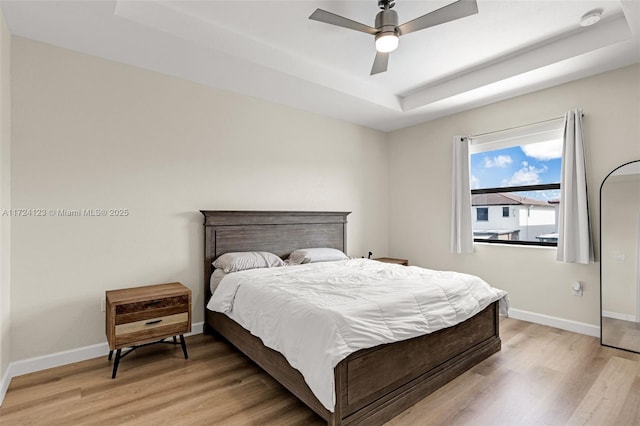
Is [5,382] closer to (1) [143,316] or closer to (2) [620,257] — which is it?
(1) [143,316]

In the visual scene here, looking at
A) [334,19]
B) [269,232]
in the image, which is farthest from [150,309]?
[334,19]

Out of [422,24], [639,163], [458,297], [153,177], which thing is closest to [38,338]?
[153,177]

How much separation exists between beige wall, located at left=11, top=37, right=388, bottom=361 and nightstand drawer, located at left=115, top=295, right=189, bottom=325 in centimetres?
55

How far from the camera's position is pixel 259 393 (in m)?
2.27

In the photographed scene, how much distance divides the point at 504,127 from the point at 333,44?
2.43m

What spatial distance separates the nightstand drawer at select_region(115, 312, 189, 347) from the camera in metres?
2.52

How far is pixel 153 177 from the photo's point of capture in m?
3.19

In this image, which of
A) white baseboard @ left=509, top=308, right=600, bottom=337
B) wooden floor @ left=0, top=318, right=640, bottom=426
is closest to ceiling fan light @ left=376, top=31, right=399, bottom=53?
wooden floor @ left=0, top=318, right=640, bottom=426

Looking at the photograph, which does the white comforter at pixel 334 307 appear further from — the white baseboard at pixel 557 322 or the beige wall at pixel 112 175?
the white baseboard at pixel 557 322

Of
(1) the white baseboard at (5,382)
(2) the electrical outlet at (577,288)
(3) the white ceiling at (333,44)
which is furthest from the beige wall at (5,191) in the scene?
(2) the electrical outlet at (577,288)

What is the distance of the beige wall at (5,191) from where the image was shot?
226cm

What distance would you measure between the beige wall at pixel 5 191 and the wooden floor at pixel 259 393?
0.39 m

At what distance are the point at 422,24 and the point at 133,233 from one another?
3042 millimetres

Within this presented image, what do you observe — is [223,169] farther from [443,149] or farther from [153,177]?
[443,149]
